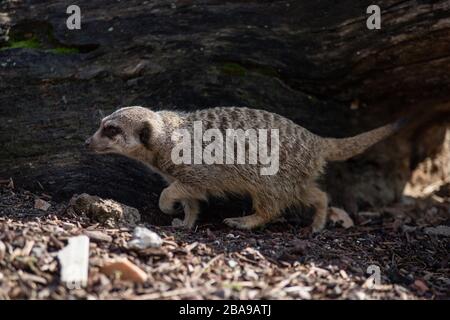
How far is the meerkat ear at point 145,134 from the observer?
4.23 metres

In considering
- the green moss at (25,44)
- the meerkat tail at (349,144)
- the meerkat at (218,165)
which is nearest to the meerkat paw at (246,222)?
the meerkat at (218,165)

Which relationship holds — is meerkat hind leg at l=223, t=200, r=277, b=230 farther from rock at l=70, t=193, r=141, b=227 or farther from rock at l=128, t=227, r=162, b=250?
rock at l=128, t=227, r=162, b=250

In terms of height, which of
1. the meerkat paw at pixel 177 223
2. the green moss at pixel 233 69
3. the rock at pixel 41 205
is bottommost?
the meerkat paw at pixel 177 223

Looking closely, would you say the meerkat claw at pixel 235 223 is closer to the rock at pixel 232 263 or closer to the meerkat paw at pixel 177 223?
the meerkat paw at pixel 177 223

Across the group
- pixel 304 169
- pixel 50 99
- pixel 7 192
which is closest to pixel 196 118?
pixel 304 169

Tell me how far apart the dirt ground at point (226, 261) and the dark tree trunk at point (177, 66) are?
539 mm

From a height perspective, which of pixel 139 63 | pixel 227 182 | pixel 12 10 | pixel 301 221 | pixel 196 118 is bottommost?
pixel 301 221

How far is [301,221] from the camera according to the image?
15.9 ft

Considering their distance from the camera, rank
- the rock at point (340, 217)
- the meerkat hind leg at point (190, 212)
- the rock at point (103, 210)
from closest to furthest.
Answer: the rock at point (103, 210), the meerkat hind leg at point (190, 212), the rock at point (340, 217)

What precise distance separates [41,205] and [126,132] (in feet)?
2.57

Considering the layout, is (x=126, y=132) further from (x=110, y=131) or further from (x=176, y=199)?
(x=176, y=199)

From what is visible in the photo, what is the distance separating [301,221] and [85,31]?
235 centimetres
